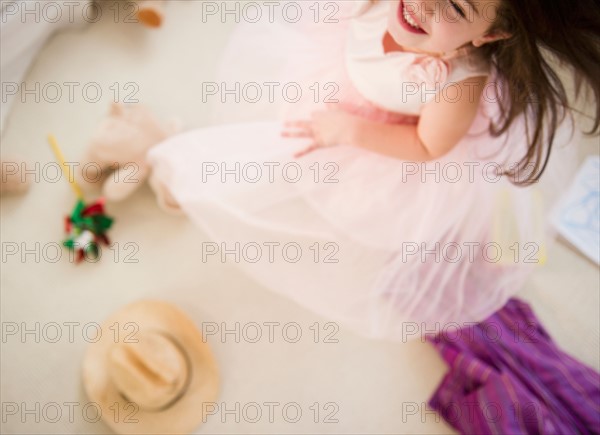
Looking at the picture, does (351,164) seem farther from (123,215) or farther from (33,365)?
(33,365)

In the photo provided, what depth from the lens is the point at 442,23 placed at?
56 centimetres

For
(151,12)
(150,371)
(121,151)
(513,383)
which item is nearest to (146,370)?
(150,371)

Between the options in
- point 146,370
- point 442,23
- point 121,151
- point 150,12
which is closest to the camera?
point 442,23

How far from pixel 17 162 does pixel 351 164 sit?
65cm

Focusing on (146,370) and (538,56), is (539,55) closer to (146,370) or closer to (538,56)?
(538,56)

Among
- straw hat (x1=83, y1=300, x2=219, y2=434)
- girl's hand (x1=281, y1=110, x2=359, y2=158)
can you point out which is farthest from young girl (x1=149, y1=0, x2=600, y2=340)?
straw hat (x1=83, y1=300, x2=219, y2=434)

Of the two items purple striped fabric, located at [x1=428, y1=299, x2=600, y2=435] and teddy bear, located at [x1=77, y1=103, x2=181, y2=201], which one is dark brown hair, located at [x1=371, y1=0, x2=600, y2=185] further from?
teddy bear, located at [x1=77, y1=103, x2=181, y2=201]

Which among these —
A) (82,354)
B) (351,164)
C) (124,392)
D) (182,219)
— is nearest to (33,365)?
(82,354)

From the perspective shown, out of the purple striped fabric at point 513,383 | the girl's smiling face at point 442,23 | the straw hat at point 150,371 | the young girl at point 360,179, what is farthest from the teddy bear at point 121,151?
the purple striped fabric at point 513,383

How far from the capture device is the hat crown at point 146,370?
741 millimetres

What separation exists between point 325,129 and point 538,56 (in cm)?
32

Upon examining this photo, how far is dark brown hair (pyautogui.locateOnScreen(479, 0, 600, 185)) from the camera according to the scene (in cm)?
51

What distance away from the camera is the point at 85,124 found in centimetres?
102

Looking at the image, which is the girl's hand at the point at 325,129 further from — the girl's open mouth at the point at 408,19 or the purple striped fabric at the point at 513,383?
the purple striped fabric at the point at 513,383
